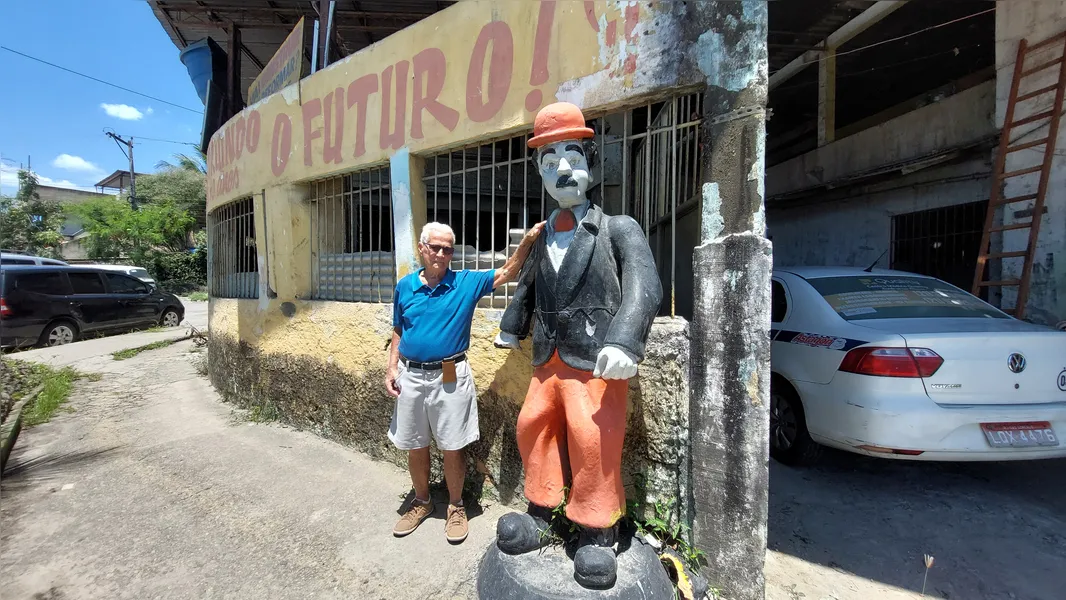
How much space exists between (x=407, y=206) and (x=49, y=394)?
5.18 meters

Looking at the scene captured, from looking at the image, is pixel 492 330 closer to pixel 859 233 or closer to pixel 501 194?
pixel 501 194

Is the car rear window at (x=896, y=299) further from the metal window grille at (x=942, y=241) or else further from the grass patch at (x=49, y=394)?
the grass patch at (x=49, y=394)

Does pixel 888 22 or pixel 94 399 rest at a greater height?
pixel 888 22

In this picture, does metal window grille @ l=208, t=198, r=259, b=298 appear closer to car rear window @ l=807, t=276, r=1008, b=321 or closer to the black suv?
the black suv

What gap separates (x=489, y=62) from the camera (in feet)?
10.2

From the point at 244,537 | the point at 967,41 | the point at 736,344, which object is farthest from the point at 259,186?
the point at 967,41

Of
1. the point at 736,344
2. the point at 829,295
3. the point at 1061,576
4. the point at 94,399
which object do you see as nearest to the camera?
the point at 736,344

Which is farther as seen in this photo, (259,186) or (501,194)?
(501,194)

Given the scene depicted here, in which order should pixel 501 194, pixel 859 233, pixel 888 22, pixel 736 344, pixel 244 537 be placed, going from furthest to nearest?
pixel 859 233
pixel 888 22
pixel 501 194
pixel 244 537
pixel 736 344

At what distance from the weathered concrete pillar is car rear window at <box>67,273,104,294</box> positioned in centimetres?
1207

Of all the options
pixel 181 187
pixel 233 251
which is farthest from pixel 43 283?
pixel 181 187

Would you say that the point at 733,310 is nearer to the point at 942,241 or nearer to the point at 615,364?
the point at 615,364

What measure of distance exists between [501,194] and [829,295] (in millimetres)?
3063

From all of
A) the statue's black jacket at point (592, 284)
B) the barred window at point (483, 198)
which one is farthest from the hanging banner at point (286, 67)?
the statue's black jacket at point (592, 284)
